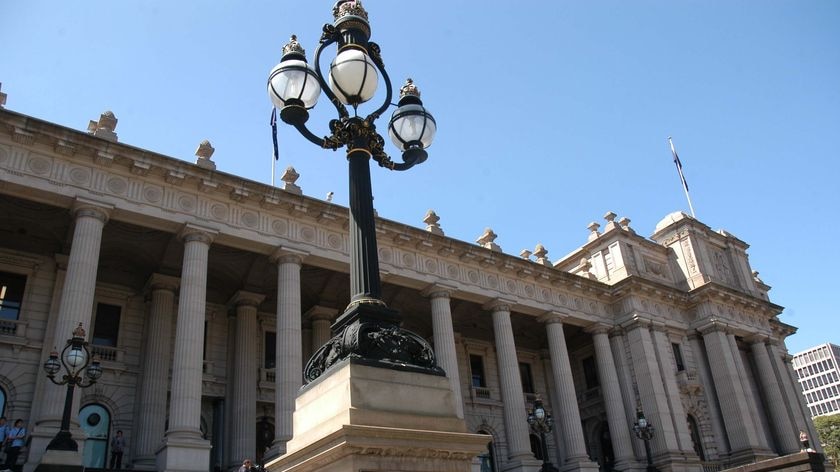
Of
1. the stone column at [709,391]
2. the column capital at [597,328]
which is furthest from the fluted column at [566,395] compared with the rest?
the stone column at [709,391]

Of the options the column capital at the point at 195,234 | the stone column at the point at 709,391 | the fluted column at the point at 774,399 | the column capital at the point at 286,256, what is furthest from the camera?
the fluted column at the point at 774,399

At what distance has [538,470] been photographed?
82.0 feet

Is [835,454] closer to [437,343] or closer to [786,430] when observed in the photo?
[786,430]

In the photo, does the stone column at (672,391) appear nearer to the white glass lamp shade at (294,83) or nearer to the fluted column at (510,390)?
the fluted column at (510,390)

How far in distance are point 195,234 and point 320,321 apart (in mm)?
8248

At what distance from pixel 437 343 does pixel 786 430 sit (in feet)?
70.8

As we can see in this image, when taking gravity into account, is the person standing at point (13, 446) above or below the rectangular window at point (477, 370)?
below

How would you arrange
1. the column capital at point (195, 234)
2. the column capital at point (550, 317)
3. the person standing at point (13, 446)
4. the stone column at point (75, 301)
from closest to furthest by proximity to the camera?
the person standing at point (13, 446) < the stone column at point (75, 301) < the column capital at point (195, 234) < the column capital at point (550, 317)

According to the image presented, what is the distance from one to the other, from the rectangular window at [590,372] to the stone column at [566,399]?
6.43m

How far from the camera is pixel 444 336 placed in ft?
82.6

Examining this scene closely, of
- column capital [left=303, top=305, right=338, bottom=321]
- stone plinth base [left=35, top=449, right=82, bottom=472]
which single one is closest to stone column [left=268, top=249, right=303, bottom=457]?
column capital [left=303, top=305, right=338, bottom=321]

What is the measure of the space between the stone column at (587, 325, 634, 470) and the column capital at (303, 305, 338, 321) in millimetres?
12665

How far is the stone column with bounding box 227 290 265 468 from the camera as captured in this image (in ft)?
75.0

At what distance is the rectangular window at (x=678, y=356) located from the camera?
32.7 meters
